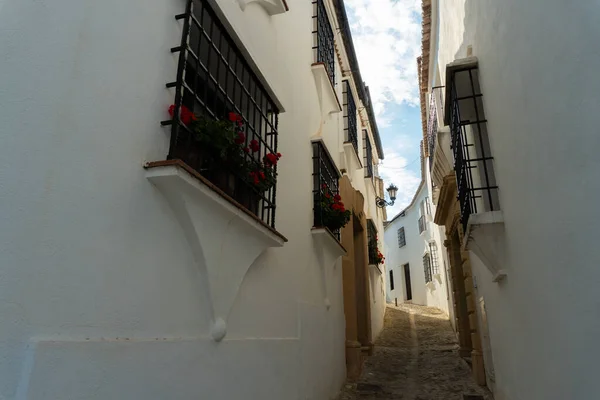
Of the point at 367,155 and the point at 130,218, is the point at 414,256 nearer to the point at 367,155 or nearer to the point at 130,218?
the point at 367,155

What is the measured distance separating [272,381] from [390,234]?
2301cm

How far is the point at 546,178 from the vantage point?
2.56 metres

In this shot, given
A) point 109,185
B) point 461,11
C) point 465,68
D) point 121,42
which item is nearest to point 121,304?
point 109,185

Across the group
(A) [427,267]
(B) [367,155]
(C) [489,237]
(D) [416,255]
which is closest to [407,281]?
(D) [416,255]

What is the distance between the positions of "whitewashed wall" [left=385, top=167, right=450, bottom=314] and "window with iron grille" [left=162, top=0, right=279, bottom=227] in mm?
11950

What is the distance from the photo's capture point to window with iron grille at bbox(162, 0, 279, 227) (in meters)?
2.72

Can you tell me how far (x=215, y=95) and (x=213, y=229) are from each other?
94cm

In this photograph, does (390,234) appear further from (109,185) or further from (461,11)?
(109,185)

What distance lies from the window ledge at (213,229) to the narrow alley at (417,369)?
3.99 metres

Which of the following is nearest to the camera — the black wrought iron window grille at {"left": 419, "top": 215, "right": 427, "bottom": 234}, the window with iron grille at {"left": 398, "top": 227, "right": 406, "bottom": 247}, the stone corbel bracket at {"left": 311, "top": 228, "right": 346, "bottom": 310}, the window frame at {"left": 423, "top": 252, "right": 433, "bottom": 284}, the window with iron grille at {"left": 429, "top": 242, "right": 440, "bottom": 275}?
the stone corbel bracket at {"left": 311, "top": 228, "right": 346, "bottom": 310}

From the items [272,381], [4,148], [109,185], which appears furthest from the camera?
[272,381]

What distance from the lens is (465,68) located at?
4.31 metres

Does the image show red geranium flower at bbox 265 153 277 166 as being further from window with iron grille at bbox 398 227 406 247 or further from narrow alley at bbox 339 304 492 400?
window with iron grille at bbox 398 227 406 247

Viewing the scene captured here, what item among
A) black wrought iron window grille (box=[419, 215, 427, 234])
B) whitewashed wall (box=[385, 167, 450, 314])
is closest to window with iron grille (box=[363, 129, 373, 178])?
whitewashed wall (box=[385, 167, 450, 314])
